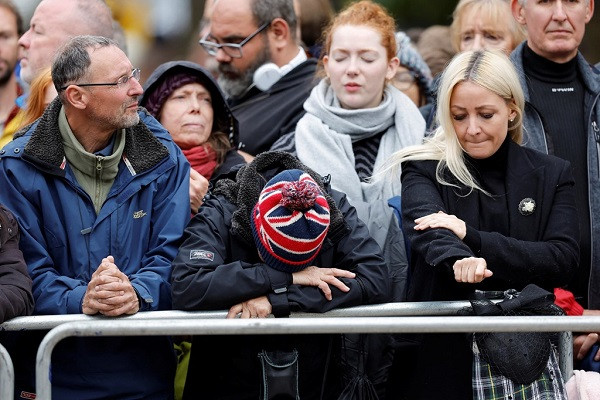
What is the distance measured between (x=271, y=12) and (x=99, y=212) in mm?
2408

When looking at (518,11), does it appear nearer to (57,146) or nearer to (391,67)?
(391,67)

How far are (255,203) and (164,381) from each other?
2.80 ft

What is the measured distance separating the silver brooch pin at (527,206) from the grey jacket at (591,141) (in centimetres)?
65

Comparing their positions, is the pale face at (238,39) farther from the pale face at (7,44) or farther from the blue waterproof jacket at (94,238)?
the blue waterproof jacket at (94,238)

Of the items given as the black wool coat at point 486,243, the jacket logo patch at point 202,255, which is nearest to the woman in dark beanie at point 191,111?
the jacket logo patch at point 202,255

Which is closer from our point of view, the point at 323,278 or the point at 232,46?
the point at 323,278

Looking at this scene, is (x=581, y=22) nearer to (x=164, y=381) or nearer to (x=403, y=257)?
(x=403, y=257)

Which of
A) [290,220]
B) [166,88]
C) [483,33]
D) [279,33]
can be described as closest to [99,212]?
[290,220]

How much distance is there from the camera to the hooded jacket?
19.6 feet

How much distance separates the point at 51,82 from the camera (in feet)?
18.9

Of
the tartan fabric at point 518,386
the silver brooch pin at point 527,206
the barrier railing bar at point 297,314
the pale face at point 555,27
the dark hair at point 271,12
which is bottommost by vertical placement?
the tartan fabric at point 518,386

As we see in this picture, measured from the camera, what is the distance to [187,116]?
5977 mm

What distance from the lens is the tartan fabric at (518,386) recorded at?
4832mm

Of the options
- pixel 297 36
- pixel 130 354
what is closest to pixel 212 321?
pixel 130 354
